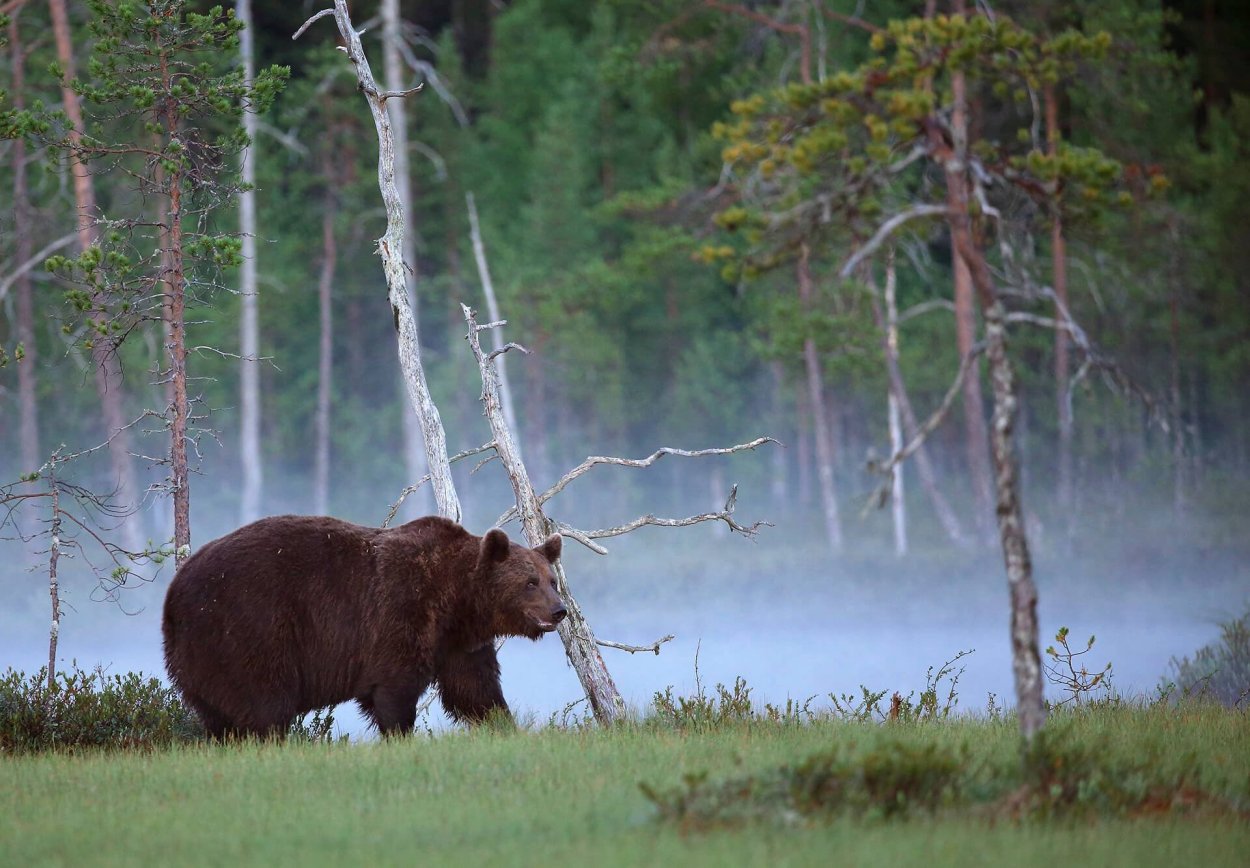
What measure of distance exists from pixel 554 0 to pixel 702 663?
27.1 metres

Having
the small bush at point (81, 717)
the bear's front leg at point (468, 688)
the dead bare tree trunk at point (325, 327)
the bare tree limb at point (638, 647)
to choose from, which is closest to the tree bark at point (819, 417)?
the dead bare tree trunk at point (325, 327)

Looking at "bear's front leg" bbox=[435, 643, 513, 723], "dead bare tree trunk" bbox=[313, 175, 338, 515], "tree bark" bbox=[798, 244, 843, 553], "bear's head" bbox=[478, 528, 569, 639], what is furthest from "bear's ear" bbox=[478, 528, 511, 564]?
"dead bare tree trunk" bbox=[313, 175, 338, 515]

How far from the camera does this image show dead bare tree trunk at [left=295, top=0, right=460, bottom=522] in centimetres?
1224

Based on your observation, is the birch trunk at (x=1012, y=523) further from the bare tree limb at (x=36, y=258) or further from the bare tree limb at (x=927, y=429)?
the bare tree limb at (x=36, y=258)

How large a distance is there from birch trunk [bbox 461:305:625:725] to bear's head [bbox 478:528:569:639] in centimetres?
95

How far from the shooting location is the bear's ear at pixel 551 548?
34.6 ft

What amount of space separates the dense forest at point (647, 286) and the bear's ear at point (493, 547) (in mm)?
9878

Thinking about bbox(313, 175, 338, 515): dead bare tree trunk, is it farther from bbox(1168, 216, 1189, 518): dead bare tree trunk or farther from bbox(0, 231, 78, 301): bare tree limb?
bbox(1168, 216, 1189, 518): dead bare tree trunk

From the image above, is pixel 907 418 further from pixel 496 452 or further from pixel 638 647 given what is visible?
pixel 638 647

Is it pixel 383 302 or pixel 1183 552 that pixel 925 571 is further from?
pixel 383 302

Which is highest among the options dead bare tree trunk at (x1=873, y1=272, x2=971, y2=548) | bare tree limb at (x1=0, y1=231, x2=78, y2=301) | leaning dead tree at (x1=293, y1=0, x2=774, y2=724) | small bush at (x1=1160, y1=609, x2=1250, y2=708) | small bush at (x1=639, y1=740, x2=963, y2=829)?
bare tree limb at (x1=0, y1=231, x2=78, y2=301)

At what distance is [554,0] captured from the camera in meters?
45.1

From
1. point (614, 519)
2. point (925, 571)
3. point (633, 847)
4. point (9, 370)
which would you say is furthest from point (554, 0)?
point (633, 847)

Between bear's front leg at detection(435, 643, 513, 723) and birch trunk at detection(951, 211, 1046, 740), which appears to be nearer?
birch trunk at detection(951, 211, 1046, 740)
